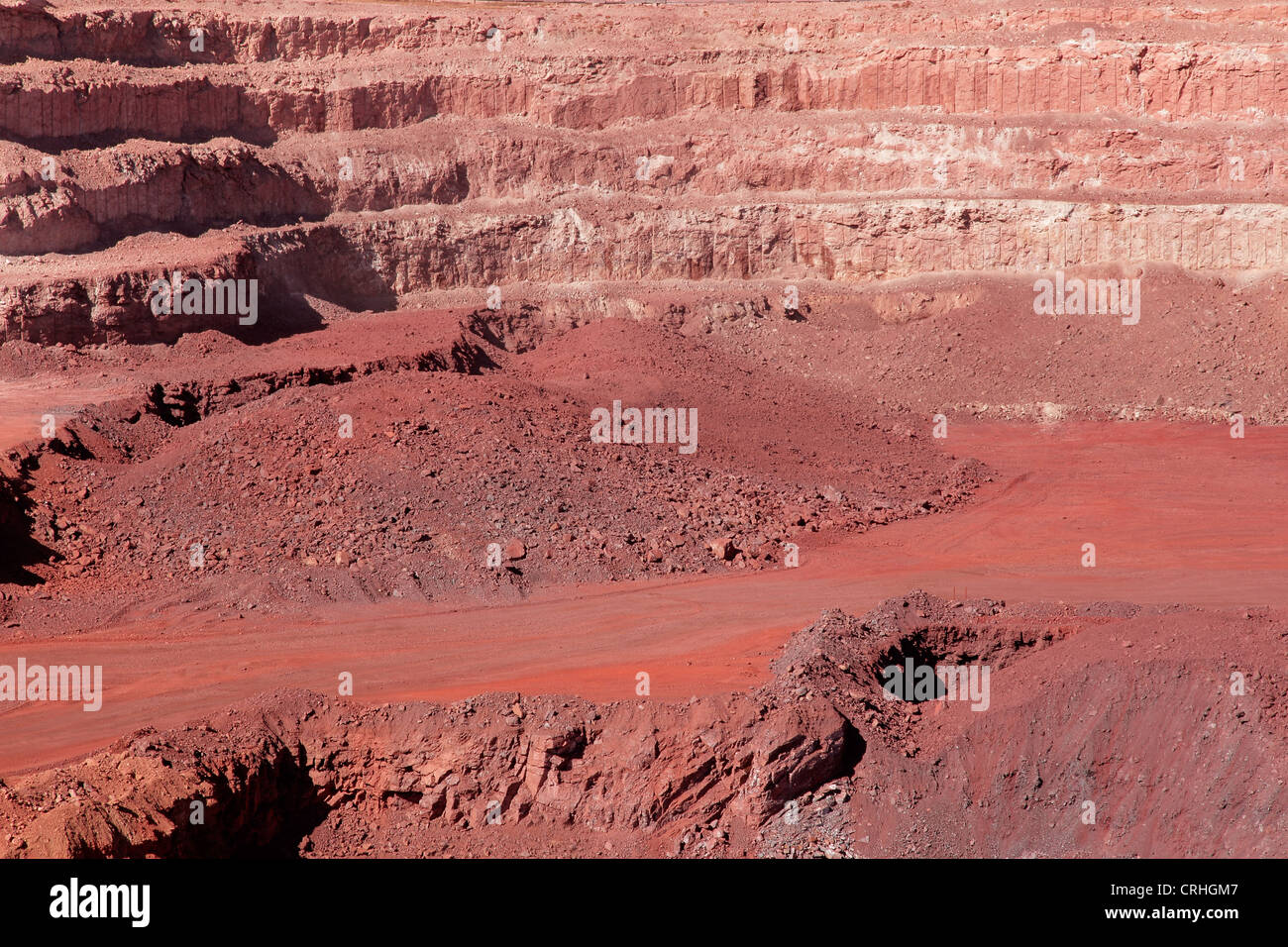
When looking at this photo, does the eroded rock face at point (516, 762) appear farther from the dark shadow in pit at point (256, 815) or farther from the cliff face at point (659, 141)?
the cliff face at point (659, 141)

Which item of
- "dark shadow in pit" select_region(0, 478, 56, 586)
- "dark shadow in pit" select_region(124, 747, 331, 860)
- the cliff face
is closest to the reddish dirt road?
"dark shadow in pit" select_region(0, 478, 56, 586)

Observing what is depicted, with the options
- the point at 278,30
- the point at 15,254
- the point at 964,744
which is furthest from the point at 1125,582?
the point at 278,30

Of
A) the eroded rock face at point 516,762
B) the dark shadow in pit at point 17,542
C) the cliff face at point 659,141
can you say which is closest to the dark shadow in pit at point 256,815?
the eroded rock face at point 516,762

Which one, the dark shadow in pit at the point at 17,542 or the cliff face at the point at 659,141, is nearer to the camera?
the dark shadow in pit at the point at 17,542

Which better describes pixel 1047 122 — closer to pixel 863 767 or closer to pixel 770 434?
pixel 770 434

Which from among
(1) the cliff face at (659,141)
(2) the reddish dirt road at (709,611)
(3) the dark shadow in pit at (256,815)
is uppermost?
(1) the cliff face at (659,141)

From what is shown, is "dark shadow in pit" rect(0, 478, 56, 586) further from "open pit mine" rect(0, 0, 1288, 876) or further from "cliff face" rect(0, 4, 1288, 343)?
"cliff face" rect(0, 4, 1288, 343)

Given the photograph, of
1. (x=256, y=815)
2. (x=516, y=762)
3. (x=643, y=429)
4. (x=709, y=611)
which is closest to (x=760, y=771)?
(x=516, y=762)
